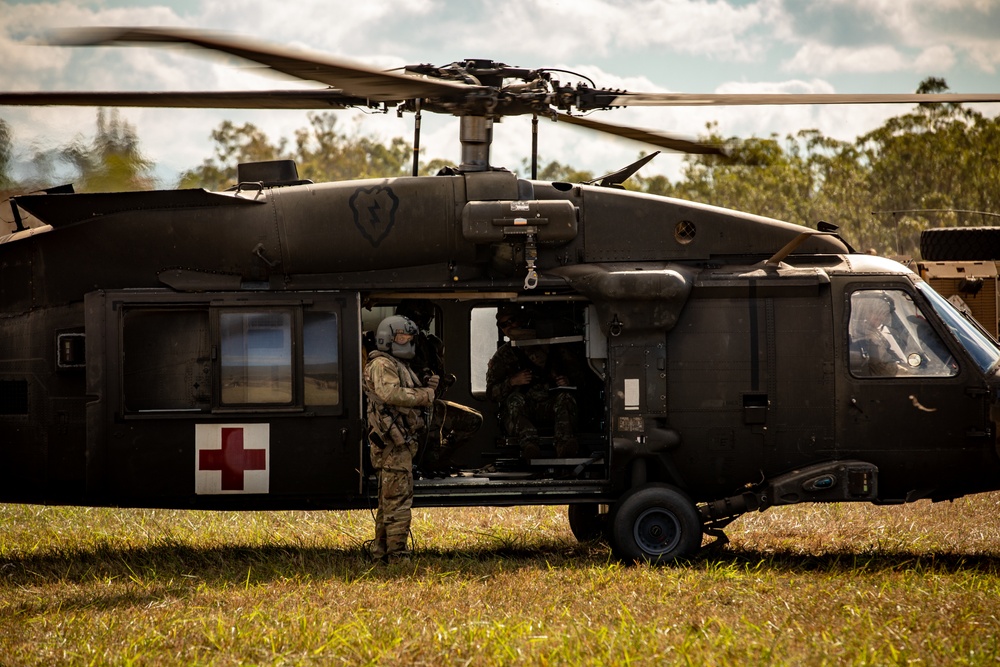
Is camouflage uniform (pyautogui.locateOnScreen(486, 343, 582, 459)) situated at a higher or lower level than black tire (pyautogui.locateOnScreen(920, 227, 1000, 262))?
lower

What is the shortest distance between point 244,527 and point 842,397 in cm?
530

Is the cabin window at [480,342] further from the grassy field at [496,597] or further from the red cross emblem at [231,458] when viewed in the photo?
the red cross emblem at [231,458]

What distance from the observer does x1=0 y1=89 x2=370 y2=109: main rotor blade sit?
698cm

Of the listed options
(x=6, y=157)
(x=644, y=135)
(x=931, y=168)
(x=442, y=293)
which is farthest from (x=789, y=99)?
(x=931, y=168)

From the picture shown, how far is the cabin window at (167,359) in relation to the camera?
8289 mm

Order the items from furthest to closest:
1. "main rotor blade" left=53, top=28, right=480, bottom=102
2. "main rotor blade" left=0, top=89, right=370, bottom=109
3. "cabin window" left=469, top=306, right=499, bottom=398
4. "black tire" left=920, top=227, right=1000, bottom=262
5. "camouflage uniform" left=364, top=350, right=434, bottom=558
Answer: "black tire" left=920, top=227, right=1000, bottom=262
"cabin window" left=469, top=306, right=499, bottom=398
"camouflage uniform" left=364, top=350, right=434, bottom=558
"main rotor blade" left=0, top=89, right=370, bottom=109
"main rotor blade" left=53, top=28, right=480, bottom=102

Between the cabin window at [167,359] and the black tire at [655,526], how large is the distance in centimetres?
312

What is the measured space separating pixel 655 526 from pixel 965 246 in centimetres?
787

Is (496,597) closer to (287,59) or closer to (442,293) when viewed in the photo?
(442,293)

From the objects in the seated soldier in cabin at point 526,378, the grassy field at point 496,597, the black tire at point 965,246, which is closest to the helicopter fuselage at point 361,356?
the grassy field at point 496,597

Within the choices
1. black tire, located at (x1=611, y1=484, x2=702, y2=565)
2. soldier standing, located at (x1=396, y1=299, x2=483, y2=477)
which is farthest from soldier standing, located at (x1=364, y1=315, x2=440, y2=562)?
black tire, located at (x1=611, y1=484, x2=702, y2=565)

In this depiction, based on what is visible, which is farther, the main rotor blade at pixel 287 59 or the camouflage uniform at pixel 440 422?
the camouflage uniform at pixel 440 422

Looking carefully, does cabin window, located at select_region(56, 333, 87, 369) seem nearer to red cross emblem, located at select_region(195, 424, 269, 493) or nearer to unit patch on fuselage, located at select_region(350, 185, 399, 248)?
red cross emblem, located at select_region(195, 424, 269, 493)

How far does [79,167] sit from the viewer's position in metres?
10.2
